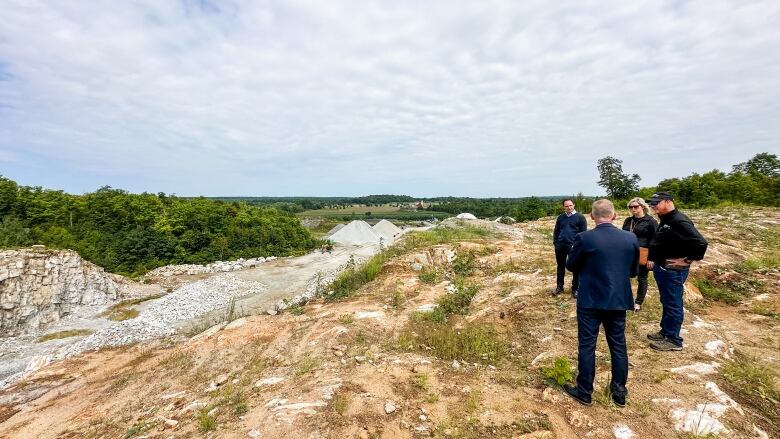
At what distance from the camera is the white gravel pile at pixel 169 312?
34.2ft

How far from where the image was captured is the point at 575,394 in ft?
11.2

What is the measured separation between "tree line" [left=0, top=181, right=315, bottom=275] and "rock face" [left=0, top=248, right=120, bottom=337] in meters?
6.52

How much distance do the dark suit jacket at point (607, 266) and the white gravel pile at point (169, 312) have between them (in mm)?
12044

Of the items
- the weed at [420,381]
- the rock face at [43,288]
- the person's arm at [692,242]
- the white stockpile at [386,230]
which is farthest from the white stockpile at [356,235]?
the person's arm at [692,242]

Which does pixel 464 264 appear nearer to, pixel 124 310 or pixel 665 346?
pixel 665 346

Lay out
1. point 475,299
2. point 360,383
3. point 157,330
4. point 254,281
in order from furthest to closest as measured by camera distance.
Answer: point 254,281 < point 157,330 < point 475,299 < point 360,383

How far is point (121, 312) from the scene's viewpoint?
14.1 m

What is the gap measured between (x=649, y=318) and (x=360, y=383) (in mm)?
4363

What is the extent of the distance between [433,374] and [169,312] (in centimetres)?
1255

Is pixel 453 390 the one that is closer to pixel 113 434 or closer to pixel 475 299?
pixel 475 299

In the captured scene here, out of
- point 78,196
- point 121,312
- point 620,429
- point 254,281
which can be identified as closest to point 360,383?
point 620,429

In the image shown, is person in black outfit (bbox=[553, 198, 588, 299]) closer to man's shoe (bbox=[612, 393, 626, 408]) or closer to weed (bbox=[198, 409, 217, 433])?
man's shoe (bbox=[612, 393, 626, 408])

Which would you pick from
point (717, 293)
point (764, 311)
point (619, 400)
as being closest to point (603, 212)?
point (619, 400)

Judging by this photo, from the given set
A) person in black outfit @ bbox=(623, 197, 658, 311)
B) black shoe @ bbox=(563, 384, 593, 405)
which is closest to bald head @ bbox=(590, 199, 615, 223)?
black shoe @ bbox=(563, 384, 593, 405)
